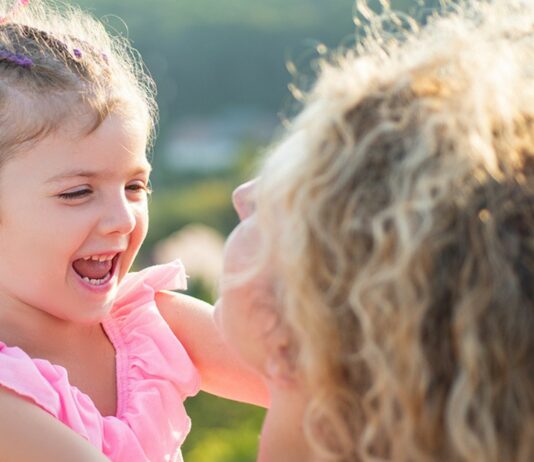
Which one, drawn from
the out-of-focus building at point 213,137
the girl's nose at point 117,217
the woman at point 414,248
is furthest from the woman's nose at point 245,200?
the out-of-focus building at point 213,137

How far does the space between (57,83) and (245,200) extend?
19.5 inches

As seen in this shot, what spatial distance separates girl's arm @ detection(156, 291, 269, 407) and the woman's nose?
1.62 feet

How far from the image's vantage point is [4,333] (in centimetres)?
173

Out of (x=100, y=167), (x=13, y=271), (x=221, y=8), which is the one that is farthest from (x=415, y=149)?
(x=221, y=8)

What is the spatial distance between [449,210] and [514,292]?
109 mm

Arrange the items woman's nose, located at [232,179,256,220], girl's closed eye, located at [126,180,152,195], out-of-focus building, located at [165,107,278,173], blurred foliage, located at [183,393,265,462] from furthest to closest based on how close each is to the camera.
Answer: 1. out-of-focus building, located at [165,107,278,173]
2. blurred foliage, located at [183,393,265,462]
3. girl's closed eye, located at [126,180,152,195]
4. woman's nose, located at [232,179,256,220]

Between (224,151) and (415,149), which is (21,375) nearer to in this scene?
(415,149)

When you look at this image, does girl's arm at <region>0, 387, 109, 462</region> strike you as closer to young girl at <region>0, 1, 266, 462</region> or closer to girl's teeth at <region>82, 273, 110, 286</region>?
young girl at <region>0, 1, 266, 462</region>

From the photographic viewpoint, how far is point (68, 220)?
171 cm

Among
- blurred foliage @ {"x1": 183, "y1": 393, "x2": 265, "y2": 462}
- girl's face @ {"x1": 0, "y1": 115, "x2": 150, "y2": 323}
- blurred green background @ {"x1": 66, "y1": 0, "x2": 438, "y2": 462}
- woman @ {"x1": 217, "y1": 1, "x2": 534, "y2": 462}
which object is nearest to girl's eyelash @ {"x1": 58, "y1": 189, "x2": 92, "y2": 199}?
girl's face @ {"x1": 0, "y1": 115, "x2": 150, "y2": 323}

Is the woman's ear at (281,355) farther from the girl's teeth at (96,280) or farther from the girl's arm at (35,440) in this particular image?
the girl's teeth at (96,280)

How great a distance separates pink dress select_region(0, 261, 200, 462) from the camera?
1.63 metres

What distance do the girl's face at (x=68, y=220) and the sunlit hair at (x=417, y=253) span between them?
1.79 feet

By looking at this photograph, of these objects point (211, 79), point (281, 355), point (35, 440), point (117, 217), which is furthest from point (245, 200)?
point (211, 79)
